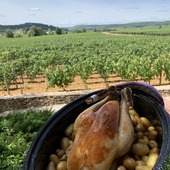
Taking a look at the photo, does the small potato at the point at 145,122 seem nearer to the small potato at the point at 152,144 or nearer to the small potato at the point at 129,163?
the small potato at the point at 152,144

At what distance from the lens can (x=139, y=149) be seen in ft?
5.58

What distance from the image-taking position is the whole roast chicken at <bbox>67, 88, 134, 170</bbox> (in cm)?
163

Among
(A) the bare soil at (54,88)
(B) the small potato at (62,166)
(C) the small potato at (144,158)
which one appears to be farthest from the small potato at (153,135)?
(A) the bare soil at (54,88)

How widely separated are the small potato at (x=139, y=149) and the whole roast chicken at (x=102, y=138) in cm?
5

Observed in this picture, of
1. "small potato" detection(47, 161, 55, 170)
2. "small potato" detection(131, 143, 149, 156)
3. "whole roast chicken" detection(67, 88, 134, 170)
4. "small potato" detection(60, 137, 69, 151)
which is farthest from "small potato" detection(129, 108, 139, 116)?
"small potato" detection(47, 161, 55, 170)

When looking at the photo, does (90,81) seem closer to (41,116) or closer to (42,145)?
(41,116)

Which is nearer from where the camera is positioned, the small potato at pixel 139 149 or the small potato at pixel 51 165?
the small potato at pixel 139 149

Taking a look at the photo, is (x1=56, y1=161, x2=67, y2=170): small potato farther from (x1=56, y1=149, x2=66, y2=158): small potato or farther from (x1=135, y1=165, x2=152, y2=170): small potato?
(x1=135, y1=165, x2=152, y2=170): small potato

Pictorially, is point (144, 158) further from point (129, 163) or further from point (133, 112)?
point (133, 112)

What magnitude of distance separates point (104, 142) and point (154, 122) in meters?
0.42

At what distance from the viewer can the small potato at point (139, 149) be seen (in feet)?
5.58

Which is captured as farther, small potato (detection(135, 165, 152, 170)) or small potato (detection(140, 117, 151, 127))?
small potato (detection(140, 117, 151, 127))

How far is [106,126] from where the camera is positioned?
1.68 meters

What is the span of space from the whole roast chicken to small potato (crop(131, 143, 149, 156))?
0.05 m
